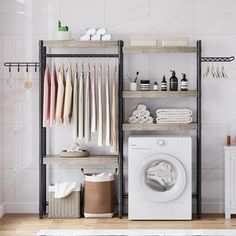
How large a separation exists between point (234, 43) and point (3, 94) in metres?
2.37

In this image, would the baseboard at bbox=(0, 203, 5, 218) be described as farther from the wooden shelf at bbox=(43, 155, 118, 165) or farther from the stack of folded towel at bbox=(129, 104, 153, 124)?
the stack of folded towel at bbox=(129, 104, 153, 124)

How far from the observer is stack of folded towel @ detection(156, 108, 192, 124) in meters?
5.67

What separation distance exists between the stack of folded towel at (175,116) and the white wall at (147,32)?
26 cm

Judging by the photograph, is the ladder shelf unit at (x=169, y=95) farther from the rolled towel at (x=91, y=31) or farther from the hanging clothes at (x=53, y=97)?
the hanging clothes at (x=53, y=97)

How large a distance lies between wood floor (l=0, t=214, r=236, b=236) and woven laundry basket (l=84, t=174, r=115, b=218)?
3.5 inches

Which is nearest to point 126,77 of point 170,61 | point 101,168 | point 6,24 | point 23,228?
point 170,61

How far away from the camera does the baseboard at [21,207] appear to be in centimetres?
600

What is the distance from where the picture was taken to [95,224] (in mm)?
5488

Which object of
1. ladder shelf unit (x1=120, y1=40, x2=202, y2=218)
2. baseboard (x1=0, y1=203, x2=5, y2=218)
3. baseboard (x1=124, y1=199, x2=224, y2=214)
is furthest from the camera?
baseboard (x1=124, y1=199, x2=224, y2=214)

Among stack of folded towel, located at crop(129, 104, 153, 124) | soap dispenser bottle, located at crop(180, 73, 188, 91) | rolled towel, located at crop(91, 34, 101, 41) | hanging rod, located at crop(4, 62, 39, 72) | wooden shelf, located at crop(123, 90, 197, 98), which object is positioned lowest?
stack of folded towel, located at crop(129, 104, 153, 124)

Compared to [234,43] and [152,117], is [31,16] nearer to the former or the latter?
[152,117]

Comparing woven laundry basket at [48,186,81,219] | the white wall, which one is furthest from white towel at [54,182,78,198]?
the white wall

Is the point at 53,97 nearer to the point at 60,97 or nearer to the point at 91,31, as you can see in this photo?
the point at 60,97

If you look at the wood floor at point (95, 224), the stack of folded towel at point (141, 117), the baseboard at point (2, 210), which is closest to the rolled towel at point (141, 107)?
the stack of folded towel at point (141, 117)
